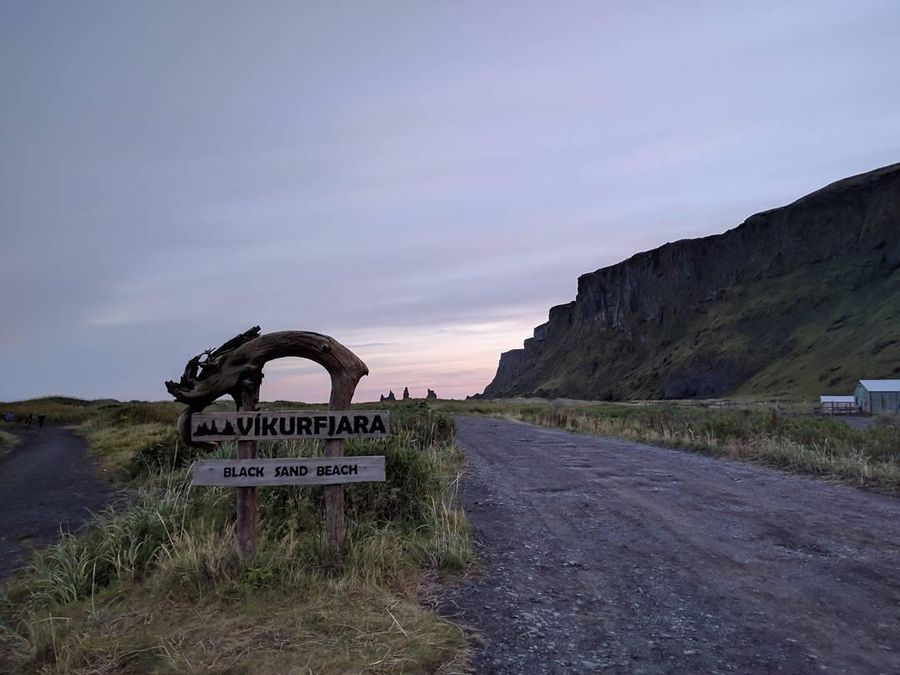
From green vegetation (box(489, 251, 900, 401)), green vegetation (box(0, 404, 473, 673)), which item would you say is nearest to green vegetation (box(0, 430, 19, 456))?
green vegetation (box(0, 404, 473, 673))

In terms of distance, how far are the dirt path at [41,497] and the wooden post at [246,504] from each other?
143 inches

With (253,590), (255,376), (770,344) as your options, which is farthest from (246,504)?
(770,344)

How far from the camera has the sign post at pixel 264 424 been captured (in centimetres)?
610

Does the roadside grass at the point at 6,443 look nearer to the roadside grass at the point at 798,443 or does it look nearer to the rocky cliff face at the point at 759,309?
the roadside grass at the point at 798,443

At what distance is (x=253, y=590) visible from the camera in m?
5.48

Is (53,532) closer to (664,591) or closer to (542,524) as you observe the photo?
(542,524)

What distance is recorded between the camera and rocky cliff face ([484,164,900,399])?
8612 centimetres

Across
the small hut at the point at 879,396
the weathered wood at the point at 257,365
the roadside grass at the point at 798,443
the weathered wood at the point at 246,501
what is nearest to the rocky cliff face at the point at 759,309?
the small hut at the point at 879,396

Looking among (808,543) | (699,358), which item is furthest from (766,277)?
(808,543)

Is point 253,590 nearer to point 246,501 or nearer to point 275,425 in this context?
point 246,501

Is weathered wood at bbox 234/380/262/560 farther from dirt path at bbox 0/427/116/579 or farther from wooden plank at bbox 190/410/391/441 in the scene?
dirt path at bbox 0/427/116/579

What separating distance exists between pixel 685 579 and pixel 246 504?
4.00 m

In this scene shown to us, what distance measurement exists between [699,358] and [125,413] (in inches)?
3440

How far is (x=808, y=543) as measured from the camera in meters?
7.28
